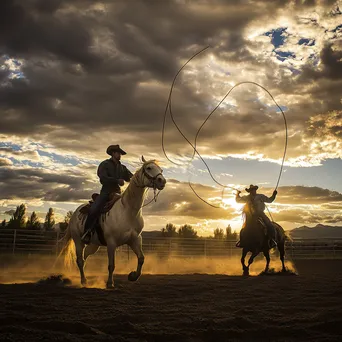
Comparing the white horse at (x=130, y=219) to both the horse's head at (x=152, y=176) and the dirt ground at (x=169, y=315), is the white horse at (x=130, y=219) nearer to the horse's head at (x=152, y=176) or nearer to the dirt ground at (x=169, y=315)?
the horse's head at (x=152, y=176)

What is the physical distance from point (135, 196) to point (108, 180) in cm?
64

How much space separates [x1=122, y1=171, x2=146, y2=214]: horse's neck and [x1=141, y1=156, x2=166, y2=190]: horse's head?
Answer: 226mm

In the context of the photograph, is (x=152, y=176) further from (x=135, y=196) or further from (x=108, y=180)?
(x=108, y=180)

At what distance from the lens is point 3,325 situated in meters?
3.66

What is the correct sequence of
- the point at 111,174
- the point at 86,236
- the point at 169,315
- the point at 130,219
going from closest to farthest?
the point at 169,315 → the point at 130,219 → the point at 111,174 → the point at 86,236

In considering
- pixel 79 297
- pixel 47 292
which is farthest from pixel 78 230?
pixel 79 297

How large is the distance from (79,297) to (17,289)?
170 centimetres

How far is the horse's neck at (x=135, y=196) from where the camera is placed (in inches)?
283

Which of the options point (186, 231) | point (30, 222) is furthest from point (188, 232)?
point (30, 222)

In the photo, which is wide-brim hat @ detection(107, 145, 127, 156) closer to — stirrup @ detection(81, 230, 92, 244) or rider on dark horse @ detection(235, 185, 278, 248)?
stirrup @ detection(81, 230, 92, 244)

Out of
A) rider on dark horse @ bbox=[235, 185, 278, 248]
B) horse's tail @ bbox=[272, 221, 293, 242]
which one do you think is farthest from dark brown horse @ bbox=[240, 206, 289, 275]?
horse's tail @ bbox=[272, 221, 293, 242]

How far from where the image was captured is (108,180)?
7.45m

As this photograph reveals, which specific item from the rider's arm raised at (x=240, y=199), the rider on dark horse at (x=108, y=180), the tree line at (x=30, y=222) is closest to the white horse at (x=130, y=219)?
the rider on dark horse at (x=108, y=180)

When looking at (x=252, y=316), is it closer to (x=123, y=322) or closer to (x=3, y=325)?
(x=123, y=322)
